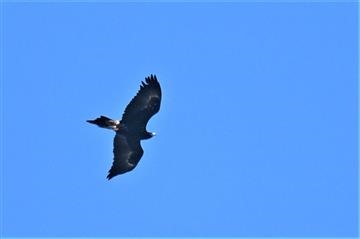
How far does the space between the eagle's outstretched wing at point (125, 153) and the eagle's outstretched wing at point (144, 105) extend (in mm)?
956

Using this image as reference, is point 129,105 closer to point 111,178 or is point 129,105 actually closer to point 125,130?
point 125,130

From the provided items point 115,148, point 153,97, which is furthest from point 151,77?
point 115,148

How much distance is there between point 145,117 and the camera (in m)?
31.1

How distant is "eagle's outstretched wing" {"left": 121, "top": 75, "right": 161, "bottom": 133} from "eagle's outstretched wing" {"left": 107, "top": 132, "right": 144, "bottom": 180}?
956mm

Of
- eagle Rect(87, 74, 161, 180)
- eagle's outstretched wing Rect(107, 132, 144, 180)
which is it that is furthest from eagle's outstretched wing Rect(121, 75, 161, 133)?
eagle's outstretched wing Rect(107, 132, 144, 180)

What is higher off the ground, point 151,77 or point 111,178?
point 151,77

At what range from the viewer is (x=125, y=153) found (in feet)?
106

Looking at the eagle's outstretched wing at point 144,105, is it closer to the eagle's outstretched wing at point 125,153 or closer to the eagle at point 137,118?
the eagle at point 137,118

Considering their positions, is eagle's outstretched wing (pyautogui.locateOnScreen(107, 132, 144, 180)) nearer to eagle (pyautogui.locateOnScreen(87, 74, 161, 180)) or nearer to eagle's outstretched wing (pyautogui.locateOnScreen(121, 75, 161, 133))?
eagle (pyautogui.locateOnScreen(87, 74, 161, 180))

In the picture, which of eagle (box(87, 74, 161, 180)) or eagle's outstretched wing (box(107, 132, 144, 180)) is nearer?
eagle (box(87, 74, 161, 180))

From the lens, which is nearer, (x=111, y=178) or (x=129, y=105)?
(x=129, y=105)

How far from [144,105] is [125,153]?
2330 millimetres

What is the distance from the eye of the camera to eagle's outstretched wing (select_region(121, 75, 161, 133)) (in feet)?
101

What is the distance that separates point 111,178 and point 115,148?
1.23 m
